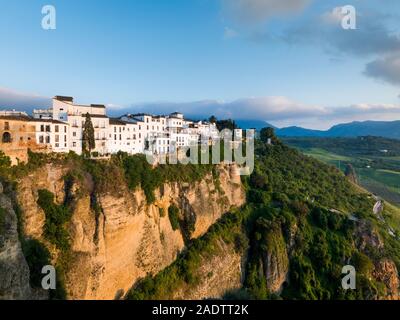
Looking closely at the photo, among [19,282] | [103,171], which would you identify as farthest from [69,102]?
[19,282]

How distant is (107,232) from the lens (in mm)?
23938

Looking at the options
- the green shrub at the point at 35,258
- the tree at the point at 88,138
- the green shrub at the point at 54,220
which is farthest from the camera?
the tree at the point at 88,138

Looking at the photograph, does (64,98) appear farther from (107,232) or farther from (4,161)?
(107,232)

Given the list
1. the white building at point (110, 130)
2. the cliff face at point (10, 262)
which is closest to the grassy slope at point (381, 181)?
the white building at point (110, 130)

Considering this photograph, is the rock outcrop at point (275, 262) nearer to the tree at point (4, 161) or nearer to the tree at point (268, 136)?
the tree at point (4, 161)

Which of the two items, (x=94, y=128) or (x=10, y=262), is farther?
(x=94, y=128)

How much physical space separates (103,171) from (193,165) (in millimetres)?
14158

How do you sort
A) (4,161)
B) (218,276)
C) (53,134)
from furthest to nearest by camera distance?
(218,276) → (53,134) → (4,161)

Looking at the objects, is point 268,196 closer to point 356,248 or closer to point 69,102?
point 356,248

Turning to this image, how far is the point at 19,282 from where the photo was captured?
16.5 metres

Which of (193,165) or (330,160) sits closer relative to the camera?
(193,165)

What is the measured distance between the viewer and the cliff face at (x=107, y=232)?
21.2 meters

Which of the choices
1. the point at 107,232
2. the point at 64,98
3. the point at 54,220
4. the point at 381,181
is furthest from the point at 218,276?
the point at 381,181
